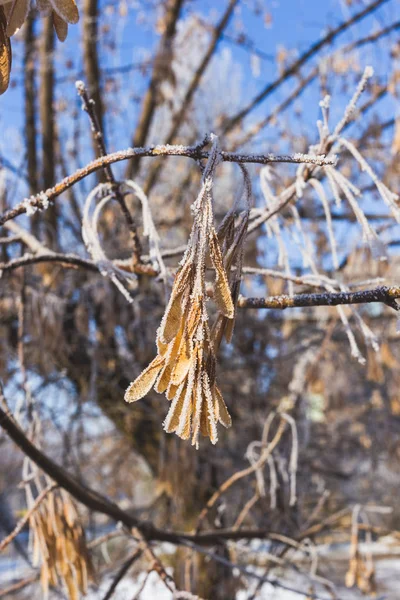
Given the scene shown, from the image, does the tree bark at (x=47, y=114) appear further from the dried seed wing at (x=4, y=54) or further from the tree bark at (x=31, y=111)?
the dried seed wing at (x=4, y=54)

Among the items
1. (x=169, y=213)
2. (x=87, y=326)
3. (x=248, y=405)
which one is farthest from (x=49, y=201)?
(x=169, y=213)

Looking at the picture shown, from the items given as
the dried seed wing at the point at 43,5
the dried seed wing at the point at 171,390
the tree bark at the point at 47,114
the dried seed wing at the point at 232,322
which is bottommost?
the dried seed wing at the point at 171,390

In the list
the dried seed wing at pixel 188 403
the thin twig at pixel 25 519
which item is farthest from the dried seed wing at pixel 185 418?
the thin twig at pixel 25 519

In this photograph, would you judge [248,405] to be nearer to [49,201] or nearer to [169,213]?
[169,213]

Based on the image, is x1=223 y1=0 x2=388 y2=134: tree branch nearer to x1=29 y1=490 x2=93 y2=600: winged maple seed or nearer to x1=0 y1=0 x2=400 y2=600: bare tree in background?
x1=0 y1=0 x2=400 y2=600: bare tree in background

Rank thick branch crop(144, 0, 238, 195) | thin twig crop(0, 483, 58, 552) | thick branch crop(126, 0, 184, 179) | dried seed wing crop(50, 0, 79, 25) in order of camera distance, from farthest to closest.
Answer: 1. thick branch crop(144, 0, 238, 195)
2. thick branch crop(126, 0, 184, 179)
3. thin twig crop(0, 483, 58, 552)
4. dried seed wing crop(50, 0, 79, 25)

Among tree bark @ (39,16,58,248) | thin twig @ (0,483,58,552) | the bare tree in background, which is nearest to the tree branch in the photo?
the bare tree in background
